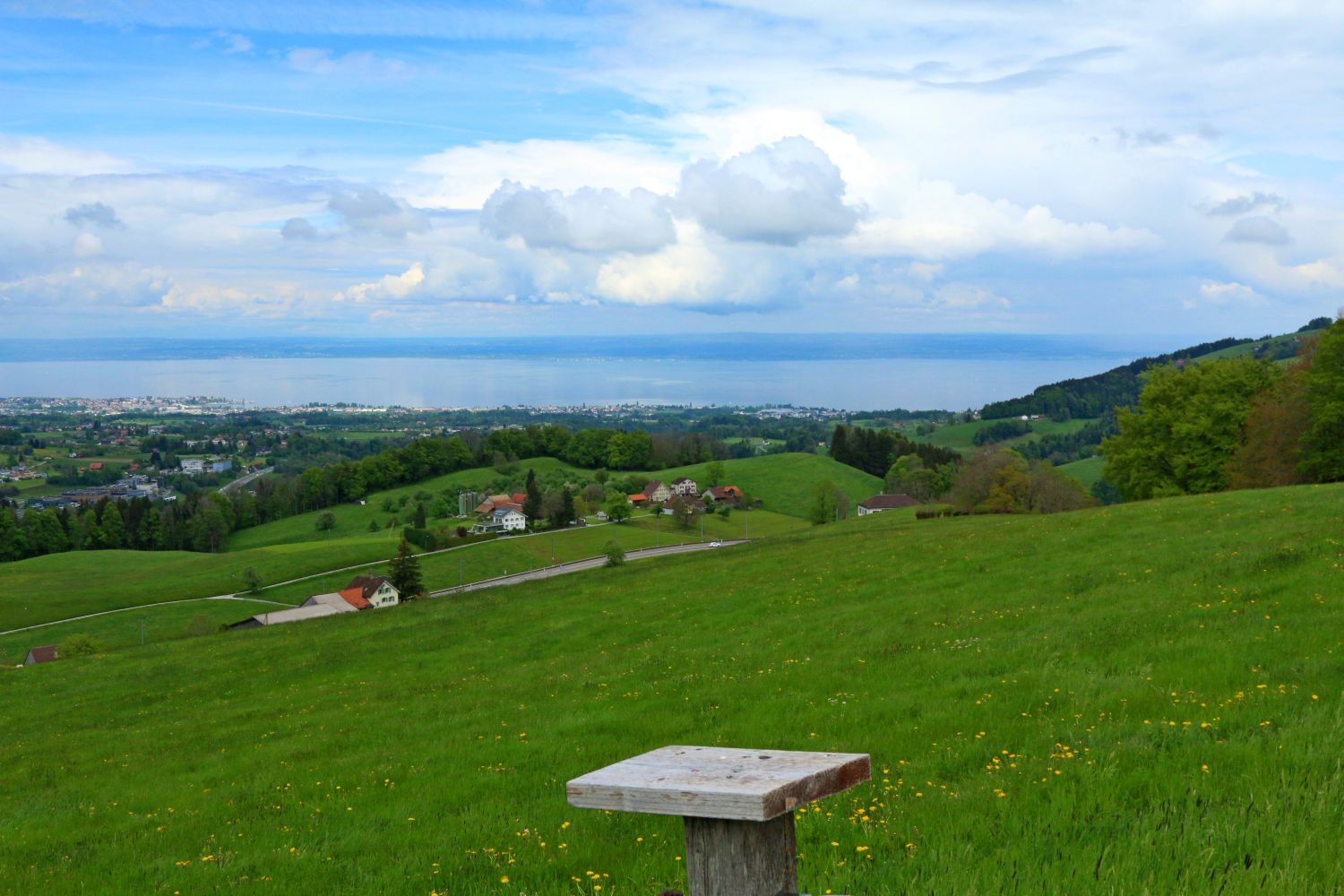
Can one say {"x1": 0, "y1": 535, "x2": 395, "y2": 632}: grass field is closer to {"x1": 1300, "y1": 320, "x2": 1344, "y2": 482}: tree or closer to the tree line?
the tree line

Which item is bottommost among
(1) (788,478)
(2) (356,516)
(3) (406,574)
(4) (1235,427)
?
(2) (356,516)

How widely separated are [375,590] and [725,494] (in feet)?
212

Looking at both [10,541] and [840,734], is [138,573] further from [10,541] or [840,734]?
[840,734]

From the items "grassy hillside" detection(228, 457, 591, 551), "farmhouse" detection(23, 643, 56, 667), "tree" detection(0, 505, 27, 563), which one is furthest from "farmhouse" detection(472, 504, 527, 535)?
"tree" detection(0, 505, 27, 563)

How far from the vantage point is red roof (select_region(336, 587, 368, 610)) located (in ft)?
280

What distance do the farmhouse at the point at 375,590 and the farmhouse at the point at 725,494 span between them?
57.0 metres

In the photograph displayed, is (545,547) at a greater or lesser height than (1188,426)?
lesser

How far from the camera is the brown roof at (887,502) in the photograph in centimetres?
12438

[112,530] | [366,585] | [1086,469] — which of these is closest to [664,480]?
[1086,469]

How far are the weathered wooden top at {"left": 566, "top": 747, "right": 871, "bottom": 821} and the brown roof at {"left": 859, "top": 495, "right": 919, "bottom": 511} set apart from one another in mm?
123501

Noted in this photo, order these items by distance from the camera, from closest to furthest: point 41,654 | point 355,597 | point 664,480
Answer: point 41,654 < point 355,597 < point 664,480

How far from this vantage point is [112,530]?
125 metres

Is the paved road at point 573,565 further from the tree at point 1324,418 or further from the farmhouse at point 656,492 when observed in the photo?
the tree at point 1324,418

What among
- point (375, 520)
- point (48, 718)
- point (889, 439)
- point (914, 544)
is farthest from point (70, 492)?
point (914, 544)
